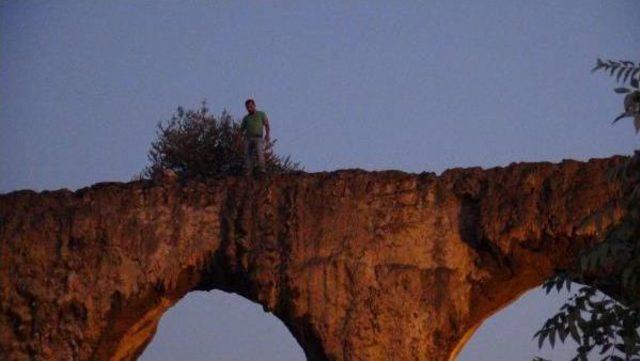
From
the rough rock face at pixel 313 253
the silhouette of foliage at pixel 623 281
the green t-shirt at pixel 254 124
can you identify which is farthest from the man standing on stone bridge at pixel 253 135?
the silhouette of foliage at pixel 623 281

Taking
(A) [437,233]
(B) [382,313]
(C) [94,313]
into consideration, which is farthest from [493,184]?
(C) [94,313]

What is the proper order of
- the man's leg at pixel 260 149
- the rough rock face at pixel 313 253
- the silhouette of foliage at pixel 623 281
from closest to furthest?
the silhouette of foliage at pixel 623 281
the rough rock face at pixel 313 253
the man's leg at pixel 260 149

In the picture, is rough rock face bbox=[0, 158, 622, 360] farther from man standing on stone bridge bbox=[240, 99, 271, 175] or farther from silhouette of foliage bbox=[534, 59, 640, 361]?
silhouette of foliage bbox=[534, 59, 640, 361]

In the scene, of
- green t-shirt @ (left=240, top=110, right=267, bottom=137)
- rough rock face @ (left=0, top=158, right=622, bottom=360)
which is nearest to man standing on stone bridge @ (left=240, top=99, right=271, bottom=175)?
green t-shirt @ (left=240, top=110, right=267, bottom=137)

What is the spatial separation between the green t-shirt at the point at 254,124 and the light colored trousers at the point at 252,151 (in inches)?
2.8

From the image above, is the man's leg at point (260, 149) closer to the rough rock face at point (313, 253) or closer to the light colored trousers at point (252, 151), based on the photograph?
the light colored trousers at point (252, 151)

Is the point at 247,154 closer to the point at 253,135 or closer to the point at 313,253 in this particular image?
the point at 253,135

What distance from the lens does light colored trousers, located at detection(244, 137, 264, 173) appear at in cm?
1534

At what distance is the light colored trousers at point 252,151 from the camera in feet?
50.3

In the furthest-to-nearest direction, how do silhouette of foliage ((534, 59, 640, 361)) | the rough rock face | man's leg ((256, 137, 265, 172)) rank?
man's leg ((256, 137, 265, 172)) < the rough rock face < silhouette of foliage ((534, 59, 640, 361))

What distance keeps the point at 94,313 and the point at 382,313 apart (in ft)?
10.0

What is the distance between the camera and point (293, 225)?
13.7 metres

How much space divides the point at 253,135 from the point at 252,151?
27 cm

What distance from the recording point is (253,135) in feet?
50.3
